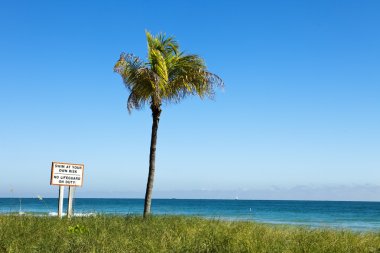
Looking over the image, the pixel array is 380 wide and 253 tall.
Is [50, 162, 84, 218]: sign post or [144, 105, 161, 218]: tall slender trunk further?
[50, 162, 84, 218]: sign post

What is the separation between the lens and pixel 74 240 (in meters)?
11.8

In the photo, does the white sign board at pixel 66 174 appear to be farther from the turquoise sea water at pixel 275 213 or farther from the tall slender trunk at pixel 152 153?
the tall slender trunk at pixel 152 153

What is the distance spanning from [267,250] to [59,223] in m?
7.56

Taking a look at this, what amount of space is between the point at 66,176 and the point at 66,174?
89 millimetres

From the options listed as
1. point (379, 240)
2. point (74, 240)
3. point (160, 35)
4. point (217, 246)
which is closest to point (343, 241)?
point (379, 240)

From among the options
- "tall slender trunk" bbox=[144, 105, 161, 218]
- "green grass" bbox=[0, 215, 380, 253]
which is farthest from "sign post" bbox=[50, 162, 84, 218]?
"green grass" bbox=[0, 215, 380, 253]

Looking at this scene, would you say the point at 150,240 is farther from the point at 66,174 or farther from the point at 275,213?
the point at 275,213

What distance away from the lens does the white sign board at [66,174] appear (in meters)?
20.5

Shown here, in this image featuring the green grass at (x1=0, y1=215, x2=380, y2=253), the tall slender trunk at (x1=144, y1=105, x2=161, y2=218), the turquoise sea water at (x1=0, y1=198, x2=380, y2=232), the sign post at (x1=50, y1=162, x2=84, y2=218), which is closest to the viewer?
the green grass at (x1=0, y1=215, x2=380, y2=253)

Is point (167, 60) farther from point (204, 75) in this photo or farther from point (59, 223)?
point (59, 223)

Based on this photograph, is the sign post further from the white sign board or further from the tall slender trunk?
the tall slender trunk

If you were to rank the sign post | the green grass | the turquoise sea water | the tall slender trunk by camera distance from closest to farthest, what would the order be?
the green grass
the tall slender trunk
the sign post
the turquoise sea water

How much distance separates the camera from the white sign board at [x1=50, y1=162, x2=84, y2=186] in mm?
20516

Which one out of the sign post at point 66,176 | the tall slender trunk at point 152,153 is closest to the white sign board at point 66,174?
the sign post at point 66,176
